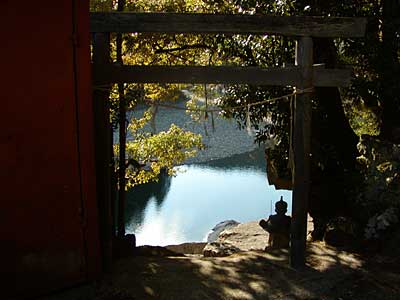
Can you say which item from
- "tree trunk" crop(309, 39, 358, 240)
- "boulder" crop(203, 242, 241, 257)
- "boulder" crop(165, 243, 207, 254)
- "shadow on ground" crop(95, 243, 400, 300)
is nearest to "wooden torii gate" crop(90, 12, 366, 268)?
"shadow on ground" crop(95, 243, 400, 300)

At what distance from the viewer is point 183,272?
5172mm

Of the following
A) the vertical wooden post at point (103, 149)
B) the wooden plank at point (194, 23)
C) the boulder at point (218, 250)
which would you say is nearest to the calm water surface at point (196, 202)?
the boulder at point (218, 250)

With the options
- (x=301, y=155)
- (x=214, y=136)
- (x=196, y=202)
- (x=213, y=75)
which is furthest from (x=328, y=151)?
(x=214, y=136)

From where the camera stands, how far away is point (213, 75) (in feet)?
16.0

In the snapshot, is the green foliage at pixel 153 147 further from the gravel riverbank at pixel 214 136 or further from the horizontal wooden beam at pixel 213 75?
the gravel riverbank at pixel 214 136

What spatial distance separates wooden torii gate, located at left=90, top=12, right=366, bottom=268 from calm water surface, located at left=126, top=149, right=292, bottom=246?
1087 cm

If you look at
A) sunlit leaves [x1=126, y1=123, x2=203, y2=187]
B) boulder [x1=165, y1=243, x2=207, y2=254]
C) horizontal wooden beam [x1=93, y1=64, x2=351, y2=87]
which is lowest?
boulder [x1=165, y1=243, x2=207, y2=254]

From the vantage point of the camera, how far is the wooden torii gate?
15.5ft

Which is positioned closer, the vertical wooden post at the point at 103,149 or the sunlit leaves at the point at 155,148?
the vertical wooden post at the point at 103,149

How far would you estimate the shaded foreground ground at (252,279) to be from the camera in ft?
15.3

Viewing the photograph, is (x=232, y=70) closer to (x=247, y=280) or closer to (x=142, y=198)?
(x=247, y=280)

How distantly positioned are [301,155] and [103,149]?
6.57 feet

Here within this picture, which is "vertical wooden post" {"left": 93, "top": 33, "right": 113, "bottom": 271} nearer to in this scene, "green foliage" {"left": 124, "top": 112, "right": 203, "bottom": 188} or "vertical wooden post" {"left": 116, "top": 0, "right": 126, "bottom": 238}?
"vertical wooden post" {"left": 116, "top": 0, "right": 126, "bottom": 238}

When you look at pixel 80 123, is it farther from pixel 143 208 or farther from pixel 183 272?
pixel 143 208
